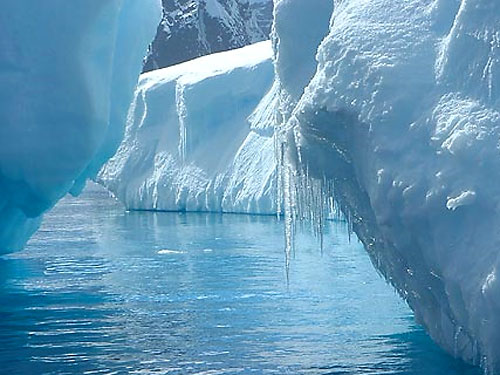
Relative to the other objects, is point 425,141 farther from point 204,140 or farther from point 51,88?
point 204,140

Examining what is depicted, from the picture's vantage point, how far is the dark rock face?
8762cm

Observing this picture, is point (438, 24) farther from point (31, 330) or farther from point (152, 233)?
point (152, 233)

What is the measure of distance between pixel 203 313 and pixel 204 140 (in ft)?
43.1

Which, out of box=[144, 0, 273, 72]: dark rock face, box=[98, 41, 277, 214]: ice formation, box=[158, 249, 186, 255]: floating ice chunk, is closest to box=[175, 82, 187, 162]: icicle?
box=[98, 41, 277, 214]: ice formation

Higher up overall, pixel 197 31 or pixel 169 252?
pixel 197 31

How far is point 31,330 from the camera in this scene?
6.98 meters

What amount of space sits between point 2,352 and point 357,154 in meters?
2.66

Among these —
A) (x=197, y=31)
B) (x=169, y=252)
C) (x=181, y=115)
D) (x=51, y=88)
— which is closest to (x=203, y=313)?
(x=51, y=88)

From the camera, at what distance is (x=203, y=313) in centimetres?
751

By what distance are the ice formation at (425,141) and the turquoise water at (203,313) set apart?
0.79 meters

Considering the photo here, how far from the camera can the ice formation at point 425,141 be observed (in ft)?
13.8

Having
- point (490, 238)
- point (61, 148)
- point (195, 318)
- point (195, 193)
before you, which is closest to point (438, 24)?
point (490, 238)

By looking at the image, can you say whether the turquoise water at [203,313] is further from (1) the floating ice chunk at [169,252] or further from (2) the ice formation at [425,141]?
(2) the ice formation at [425,141]

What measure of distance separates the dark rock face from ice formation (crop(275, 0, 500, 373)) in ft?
249
